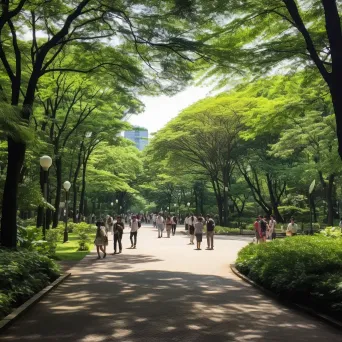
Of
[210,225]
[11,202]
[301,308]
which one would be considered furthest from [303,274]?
[210,225]

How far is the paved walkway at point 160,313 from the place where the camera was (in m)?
6.25

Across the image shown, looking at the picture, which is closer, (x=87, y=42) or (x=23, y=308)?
(x=23, y=308)

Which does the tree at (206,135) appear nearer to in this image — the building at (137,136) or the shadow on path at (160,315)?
the building at (137,136)

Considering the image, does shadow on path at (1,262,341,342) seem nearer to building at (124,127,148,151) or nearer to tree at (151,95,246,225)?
building at (124,127,148,151)

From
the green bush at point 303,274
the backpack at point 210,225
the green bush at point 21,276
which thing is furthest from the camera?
the backpack at point 210,225

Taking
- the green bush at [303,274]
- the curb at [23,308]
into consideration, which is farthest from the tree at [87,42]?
the green bush at [303,274]

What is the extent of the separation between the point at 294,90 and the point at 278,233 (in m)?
22.3

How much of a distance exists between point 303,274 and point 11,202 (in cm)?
768

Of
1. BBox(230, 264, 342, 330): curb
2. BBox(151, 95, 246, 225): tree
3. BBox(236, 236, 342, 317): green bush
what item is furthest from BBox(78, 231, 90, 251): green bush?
BBox(151, 95, 246, 225): tree

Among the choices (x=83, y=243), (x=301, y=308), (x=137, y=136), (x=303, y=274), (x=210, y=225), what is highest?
(x=137, y=136)

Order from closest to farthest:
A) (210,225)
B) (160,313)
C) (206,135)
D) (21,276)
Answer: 1. (160,313)
2. (21,276)
3. (210,225)
4. (206,135)

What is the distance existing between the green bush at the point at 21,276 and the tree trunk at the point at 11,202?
1052 millimetres

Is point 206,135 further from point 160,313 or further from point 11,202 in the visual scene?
point 160,313

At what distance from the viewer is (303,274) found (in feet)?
28.1
